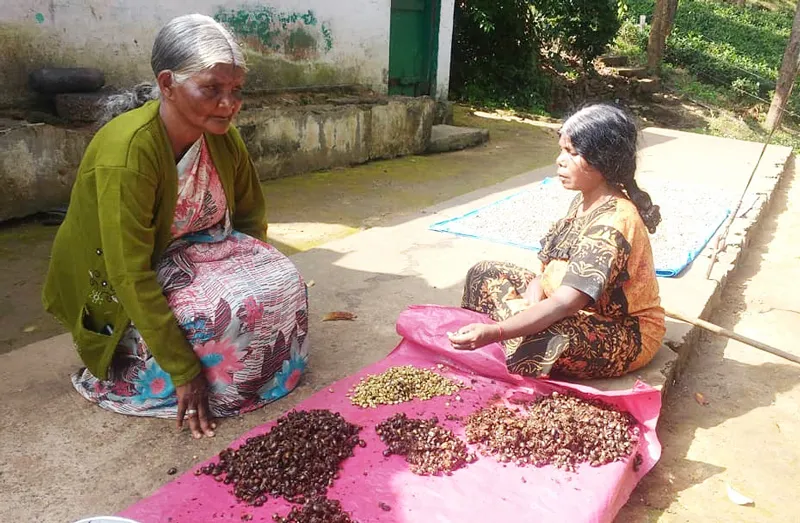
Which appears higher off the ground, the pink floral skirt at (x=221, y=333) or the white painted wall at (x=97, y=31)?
the white painted wall at (x=97, y=31)

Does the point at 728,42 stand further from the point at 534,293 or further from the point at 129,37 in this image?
the point at 534,293

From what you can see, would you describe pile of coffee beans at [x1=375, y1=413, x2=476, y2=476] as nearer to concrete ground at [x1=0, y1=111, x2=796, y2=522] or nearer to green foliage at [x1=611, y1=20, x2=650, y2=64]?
concrete ground at [x1=0, y1=111, x2=796, y2=522]

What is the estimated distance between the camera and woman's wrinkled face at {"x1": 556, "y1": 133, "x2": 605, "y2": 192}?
252 centimetres

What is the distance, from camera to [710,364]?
3.43 metres

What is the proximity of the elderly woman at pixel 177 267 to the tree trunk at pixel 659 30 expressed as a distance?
15488 mm

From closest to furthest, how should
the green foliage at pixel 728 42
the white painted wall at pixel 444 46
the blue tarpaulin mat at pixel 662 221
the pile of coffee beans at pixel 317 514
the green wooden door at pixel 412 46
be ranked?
the pile of coffee beans at pixel 317 514
the blue tarpaulin mat at pixel 662 221
the green wooden door at pixel 412 46
the white painted wall at pixel 444 46
the green foliage at pixel 728 42

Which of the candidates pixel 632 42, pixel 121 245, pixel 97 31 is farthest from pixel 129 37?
pixel 632 42

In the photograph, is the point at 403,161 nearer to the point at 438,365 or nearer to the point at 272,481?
the point at 438,365

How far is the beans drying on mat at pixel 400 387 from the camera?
8.46 ft

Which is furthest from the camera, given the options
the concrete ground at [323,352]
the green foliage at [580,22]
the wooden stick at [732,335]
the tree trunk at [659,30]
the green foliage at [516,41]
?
the tree trunk at [659,30]

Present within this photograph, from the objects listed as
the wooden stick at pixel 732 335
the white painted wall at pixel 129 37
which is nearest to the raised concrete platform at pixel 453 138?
the white painted wall at pixel 129 37

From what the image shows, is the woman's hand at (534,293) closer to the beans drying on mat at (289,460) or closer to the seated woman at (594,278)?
the seated woman at (594,278)

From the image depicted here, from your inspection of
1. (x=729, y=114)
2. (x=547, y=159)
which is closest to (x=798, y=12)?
(x=729, y=114)

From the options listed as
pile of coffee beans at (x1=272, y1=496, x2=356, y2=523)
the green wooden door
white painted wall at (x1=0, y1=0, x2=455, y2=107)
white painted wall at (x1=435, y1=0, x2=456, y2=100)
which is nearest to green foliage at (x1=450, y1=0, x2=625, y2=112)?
white painted wall at (x1=435, y1=0, x2=456, y2=100)
